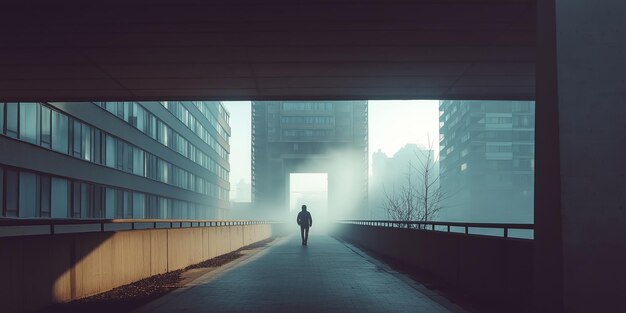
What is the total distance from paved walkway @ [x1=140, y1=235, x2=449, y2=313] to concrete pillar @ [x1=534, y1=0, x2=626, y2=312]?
2.49 meters

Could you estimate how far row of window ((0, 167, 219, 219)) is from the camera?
1121 inches

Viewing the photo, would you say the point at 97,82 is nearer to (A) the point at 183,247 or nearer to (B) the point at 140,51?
(B) the point at 140,51

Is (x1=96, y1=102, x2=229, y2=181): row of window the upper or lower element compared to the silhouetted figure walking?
upper

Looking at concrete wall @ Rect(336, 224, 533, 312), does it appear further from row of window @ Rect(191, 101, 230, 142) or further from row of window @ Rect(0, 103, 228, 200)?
row of window @ Rect(191, 101, 230, 142)

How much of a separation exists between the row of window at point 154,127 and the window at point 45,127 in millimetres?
7754

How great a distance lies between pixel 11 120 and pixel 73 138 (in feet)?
24.9

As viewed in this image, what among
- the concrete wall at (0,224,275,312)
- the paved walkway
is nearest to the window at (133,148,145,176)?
the concrete wall at (0,224,275,312)

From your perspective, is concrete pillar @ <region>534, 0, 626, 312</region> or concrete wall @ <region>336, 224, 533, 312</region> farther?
concrete wall @ <region>336, 224, 533, 312</region>

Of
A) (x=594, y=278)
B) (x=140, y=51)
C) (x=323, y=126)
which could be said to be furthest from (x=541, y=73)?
(x=323, y=126)

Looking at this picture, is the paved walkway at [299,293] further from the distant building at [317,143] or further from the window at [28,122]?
the distant building at [317,143]

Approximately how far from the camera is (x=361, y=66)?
1270 centimetres

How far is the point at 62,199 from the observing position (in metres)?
34.3

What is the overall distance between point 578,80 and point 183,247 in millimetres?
12065

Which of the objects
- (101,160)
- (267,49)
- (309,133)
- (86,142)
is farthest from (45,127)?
(309,133)
